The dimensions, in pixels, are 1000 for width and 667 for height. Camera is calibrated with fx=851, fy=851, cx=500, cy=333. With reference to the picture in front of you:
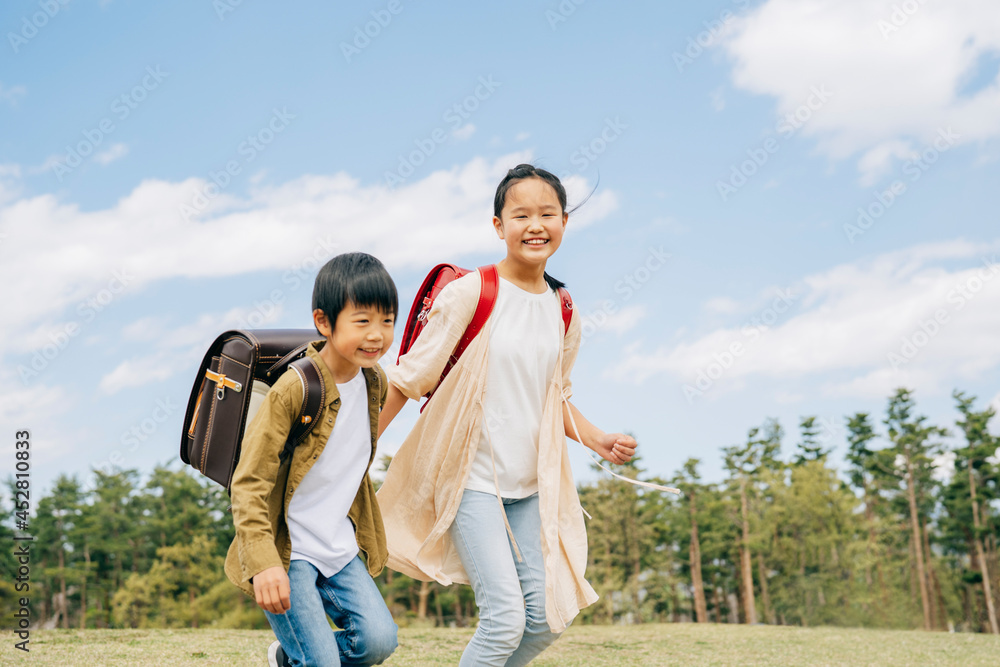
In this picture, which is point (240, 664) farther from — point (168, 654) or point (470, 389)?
point (470, 389)

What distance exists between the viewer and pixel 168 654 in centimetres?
632

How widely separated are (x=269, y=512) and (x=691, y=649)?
584cm

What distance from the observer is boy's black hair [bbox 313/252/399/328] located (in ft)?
9.44

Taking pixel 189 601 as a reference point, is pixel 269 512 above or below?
above

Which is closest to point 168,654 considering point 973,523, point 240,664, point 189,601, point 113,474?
point 240,664

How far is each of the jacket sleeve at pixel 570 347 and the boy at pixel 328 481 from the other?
108cm

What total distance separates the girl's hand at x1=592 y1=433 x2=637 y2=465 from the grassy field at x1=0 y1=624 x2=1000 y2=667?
3.31m

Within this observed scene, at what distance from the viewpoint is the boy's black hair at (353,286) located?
2.88m

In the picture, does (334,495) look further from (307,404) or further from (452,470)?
(452,470)

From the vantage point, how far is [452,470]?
3469 millimetres

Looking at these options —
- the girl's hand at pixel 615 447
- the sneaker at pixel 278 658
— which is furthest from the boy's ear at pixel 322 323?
the girl's hand at pixel 615 447

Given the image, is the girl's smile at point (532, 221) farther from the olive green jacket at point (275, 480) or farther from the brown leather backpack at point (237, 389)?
the brown leather backpack at point (237, 389)

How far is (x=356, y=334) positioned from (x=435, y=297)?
0.74 meters

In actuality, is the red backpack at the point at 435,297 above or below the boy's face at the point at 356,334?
above
